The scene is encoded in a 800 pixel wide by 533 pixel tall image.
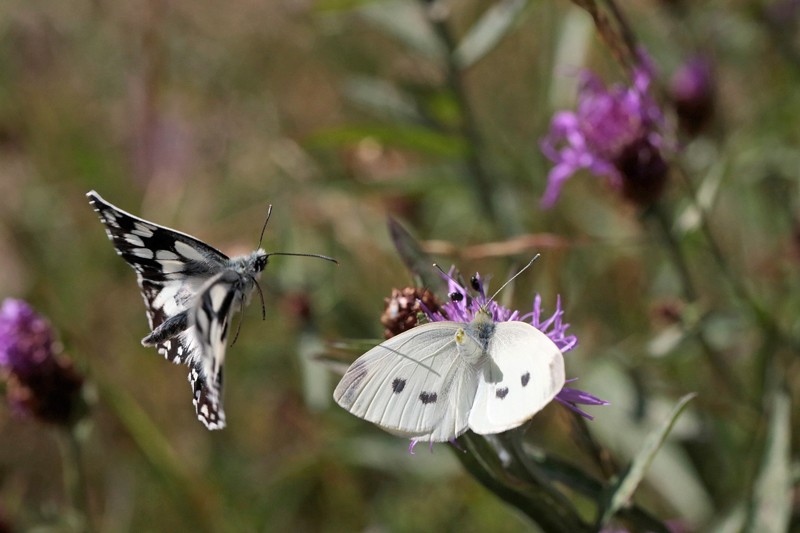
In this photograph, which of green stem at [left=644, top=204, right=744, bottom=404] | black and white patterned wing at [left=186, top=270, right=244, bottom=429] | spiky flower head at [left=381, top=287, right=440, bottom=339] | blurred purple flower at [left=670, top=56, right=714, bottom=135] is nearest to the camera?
black and white patterned wing at [left=186, top=270, right=244, bottom=429]

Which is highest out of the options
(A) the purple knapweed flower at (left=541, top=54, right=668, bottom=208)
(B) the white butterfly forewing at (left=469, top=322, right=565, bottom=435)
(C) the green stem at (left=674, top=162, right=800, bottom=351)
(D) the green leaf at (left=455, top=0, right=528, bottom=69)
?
(D) the green leaf at (left=455, top=0, right=528, bottom=69)

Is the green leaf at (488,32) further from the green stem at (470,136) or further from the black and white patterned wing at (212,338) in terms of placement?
the black and white patterned wing at (212,338)

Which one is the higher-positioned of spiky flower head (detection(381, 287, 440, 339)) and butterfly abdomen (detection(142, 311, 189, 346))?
butterfly abdomen (detection(142, 311, 189, 346))

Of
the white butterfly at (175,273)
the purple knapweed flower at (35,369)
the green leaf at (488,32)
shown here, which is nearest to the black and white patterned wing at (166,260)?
the white butterfly at (175,273)

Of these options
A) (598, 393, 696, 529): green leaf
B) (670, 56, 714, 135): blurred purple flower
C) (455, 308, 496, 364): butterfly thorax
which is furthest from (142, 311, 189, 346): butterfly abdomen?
(670, 56, 714, 135): blurred purple flower

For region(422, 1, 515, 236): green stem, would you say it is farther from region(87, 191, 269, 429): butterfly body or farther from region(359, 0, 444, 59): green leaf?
region(87, 191, 269, 429): butterfly body

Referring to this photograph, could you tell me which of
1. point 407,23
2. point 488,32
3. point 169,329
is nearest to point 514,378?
point 169,329

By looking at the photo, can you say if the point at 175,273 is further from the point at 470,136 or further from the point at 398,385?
the point at 470,136
